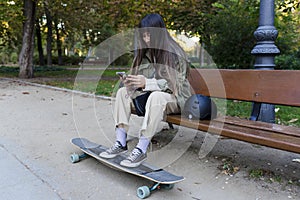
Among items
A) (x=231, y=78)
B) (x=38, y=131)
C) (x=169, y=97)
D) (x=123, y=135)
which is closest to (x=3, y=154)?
(x=38, y=131)

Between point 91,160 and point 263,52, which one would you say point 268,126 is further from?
point 91,160

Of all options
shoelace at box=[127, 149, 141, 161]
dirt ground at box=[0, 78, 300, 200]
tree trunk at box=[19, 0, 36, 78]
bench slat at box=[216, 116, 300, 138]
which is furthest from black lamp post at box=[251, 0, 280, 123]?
tree trunk at box=[19, 0, 36, 78]

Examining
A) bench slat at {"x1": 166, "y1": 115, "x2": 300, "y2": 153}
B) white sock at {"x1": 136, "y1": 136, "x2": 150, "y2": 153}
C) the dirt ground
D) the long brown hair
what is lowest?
the dirt ground

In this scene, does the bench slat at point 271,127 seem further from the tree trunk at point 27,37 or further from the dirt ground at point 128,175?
the tree trunk at point 27,37

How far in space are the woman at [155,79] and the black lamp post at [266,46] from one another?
1.00 metres

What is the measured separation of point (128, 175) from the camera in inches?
101

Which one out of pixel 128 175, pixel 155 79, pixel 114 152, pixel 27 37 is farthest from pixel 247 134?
pixel 27 37

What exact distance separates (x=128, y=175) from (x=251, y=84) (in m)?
1.45

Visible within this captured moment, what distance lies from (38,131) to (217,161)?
2.38m

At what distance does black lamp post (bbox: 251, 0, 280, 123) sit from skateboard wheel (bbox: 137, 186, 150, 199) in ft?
5.45

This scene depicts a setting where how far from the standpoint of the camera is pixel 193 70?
339cm

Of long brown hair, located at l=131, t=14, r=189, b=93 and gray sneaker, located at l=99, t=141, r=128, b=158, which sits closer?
gray sneaker, located at l=99, t=141, r=128, b=158

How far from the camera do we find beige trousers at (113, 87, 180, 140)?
98.4 inches

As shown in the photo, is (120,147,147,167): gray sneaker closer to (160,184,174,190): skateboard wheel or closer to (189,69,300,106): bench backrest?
(160,184,174,190): skateboard wheel
